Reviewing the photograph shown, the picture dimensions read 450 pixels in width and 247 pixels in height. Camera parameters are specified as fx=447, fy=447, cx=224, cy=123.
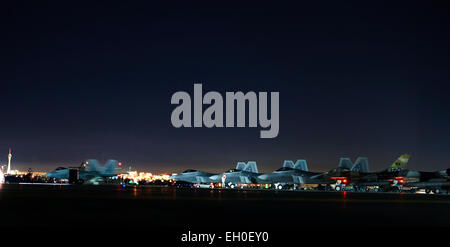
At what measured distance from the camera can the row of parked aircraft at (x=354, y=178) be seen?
294 feet

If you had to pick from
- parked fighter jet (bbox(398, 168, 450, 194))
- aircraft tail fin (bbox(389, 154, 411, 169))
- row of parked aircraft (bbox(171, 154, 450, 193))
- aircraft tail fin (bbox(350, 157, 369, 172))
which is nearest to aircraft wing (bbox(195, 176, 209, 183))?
row of parked aircraft (bbox(171, 154, 450, 193))

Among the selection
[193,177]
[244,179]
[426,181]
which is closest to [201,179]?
[193,177]

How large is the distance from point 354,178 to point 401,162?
16349 millimetres

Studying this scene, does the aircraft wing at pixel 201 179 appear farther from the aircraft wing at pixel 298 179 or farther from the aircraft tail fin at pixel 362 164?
the aircraft tail fin at pixel 362 164

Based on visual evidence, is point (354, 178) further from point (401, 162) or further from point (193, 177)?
point (193, 177)

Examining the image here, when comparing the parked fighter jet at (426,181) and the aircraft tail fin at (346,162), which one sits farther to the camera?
the aircraft tail fin at (346,162)

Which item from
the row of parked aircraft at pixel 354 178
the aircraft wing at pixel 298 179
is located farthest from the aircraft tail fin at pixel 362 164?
the aircraft wing at pixel 298 179

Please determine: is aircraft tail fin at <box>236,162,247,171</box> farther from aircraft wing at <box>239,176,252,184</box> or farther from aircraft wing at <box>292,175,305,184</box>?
aircraft wing at <box>292,175,305,184</box>
